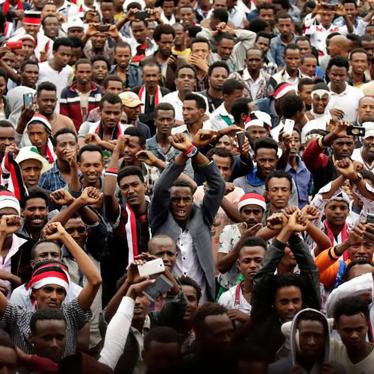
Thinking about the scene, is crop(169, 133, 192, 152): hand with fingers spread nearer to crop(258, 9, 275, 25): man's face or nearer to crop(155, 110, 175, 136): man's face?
crop(155, 110, 175, 136): man's face

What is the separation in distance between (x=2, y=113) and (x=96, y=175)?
3028 millimetres

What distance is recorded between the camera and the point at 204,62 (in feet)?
48.7

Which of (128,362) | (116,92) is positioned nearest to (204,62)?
(116,92)

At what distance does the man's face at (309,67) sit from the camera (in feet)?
50.2

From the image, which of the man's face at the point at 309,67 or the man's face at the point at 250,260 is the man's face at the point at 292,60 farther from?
the man's face at the point at 250,260

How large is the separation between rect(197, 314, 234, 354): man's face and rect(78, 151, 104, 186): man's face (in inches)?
223

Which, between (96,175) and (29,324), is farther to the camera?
(96,175)

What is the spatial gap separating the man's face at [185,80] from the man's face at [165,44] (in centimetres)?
155

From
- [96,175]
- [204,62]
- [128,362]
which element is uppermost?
[128,362]

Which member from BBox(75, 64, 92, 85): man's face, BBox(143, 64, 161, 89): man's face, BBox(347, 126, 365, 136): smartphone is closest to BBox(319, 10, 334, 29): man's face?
BBox(143, 64, 161, 89): man's face

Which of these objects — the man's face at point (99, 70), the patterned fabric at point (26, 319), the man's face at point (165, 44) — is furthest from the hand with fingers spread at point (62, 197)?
the man's face at point (165, 44)

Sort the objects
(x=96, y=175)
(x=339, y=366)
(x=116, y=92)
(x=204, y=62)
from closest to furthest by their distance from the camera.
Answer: (x=339, y=366) < (x=96, y=175) < (x=116, y=92) < (x=204, y=62)

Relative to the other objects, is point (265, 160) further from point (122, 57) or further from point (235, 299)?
point (122, 57)

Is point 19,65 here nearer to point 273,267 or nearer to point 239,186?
point 239,186
